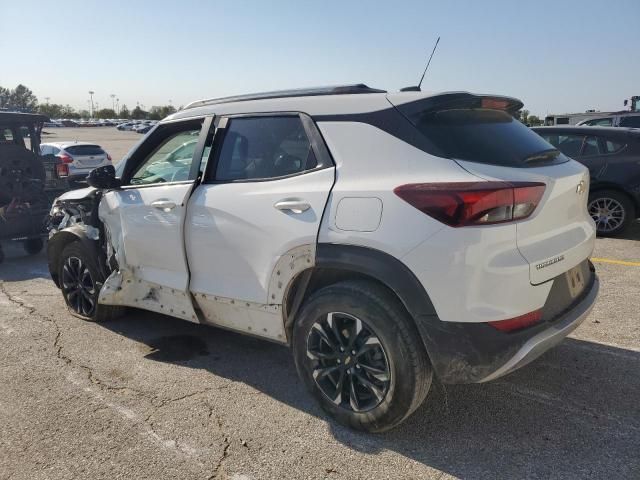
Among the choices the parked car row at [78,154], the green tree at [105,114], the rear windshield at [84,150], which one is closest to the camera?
the parked car row at [78,154]

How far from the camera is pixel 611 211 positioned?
7.67 m

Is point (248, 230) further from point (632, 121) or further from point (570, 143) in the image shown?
point (632, 121)

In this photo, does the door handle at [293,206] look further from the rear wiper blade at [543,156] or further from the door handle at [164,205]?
the rear wiper blade at [543,156]

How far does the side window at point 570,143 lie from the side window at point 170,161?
601 cm

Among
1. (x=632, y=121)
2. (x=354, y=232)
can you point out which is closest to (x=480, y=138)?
(x=354, y=232)

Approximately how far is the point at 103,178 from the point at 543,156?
121 inches

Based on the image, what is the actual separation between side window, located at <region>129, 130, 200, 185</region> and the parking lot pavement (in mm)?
1321

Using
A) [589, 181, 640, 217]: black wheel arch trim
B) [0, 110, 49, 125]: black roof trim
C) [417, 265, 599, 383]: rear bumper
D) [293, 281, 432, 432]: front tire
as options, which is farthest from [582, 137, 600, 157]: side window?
[0, 110, 49, 125]: black roof trim

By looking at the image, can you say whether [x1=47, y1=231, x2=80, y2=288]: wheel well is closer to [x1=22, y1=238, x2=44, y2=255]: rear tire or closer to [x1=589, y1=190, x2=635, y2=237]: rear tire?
[x1=22, y1=238, x2=44, y2=255]: rear tire

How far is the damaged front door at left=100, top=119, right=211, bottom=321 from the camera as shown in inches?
145

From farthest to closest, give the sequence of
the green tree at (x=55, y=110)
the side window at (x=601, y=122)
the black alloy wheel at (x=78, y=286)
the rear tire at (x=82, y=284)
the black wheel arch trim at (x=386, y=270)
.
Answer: the green tree at (x=55, y=110)
the side window at (x=601, y=122)
the black alloy wheel at (x=78, y=286)
the rear tire at (x=82, y=284)
the black wheel arch trim at (x=386, y=270)

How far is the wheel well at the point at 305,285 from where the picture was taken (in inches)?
120

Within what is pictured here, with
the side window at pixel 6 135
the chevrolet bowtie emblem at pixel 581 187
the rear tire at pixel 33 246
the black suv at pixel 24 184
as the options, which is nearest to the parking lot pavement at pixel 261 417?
the chevrolet bowtie emblem at pixel 581 187

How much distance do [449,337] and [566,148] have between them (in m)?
6.57
